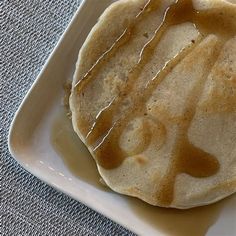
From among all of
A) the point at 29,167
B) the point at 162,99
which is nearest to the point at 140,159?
the point at 162,99

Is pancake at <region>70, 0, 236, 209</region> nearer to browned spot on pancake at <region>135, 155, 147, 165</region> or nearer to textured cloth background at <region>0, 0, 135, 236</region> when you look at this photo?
browned spot on pancake at <region>135, 155, 147, 165</region>

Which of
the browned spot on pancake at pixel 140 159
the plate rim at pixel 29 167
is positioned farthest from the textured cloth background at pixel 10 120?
the browned spot on pancake at pixel 140 159

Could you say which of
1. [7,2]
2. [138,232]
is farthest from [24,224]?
[7,2]

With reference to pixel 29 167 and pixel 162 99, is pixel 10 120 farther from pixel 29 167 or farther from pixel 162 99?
pixel 162 99

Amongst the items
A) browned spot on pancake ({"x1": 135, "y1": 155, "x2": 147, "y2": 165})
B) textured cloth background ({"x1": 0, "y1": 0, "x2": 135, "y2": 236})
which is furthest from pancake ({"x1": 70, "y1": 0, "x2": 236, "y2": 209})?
textured cloth background ({"x1": 0, "y1": 0, "x2": 135, "y2": 236})

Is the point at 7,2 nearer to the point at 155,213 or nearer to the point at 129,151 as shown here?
the point at 129,151

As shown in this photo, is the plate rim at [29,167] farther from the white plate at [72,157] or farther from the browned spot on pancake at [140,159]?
the browned spot on pancake at [140,159]

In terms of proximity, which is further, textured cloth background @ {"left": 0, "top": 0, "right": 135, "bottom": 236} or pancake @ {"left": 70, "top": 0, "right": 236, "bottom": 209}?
textured cloth background @ {"left": 0, "top": 0, "right": 135, "bottom": 236}
